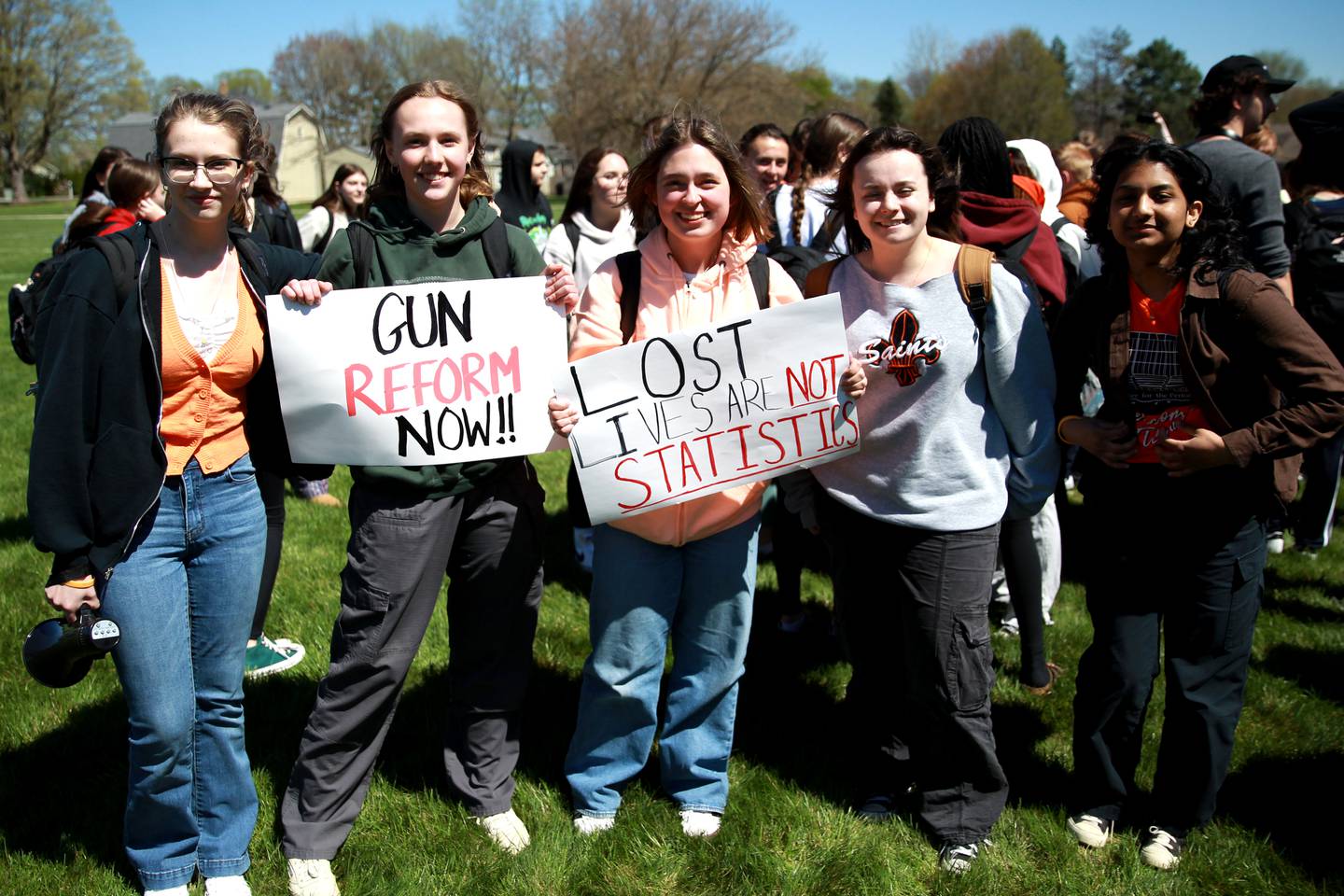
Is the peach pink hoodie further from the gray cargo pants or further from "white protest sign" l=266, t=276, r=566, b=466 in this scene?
the gray cargo pants

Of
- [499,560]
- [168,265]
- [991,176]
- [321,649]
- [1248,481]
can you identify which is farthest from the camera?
[321,649]

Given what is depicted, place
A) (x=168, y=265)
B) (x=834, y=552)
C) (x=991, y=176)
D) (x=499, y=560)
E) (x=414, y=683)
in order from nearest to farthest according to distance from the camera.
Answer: (x=168, y=265) → (x=499, y=560) → (x=834, y=552) → (x=991, y=176) → (x=414, y=683)

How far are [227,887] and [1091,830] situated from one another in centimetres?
281

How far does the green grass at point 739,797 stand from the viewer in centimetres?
326

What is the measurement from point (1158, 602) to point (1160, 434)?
54 centimetres

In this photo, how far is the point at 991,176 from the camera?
399cm

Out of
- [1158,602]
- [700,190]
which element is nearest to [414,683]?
[700,190]

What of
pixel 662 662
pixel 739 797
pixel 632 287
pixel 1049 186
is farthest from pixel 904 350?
pixel 1049 186

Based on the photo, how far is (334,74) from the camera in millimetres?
78750

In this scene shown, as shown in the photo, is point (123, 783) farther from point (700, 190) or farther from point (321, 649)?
point (700, 190)

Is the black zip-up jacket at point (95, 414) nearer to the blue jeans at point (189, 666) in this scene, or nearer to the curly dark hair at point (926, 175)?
the blue jeans at point (189, 666)

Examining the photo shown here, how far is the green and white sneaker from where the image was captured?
4621 mm

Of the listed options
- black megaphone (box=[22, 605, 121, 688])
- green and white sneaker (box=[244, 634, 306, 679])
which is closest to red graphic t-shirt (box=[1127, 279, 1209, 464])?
black megaphone (box=[22, 605, 121, 688])

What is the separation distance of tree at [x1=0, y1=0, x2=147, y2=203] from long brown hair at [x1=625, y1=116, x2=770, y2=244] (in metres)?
79.4
